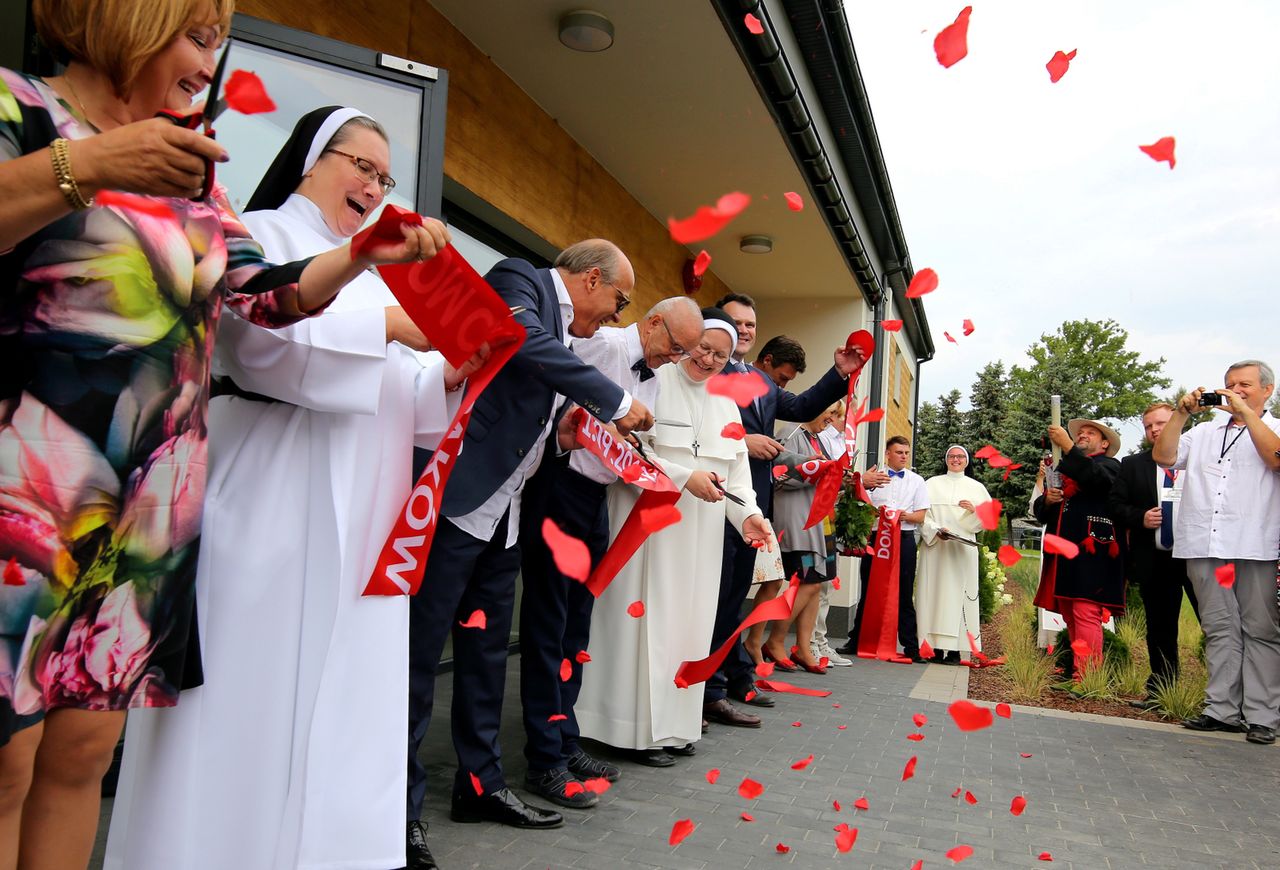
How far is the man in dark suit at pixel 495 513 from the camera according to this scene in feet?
10.1

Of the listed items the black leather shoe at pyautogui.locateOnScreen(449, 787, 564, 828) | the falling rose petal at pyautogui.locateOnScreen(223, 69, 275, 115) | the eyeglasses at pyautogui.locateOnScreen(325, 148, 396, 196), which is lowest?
the black leather shoe at pyautogui.locateOnScreen(449, 787, 564, 828)

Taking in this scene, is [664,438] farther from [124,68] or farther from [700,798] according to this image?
[124,68]

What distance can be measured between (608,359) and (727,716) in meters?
2.49

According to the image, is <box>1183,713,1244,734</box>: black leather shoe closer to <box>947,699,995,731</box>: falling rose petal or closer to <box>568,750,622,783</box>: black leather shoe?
<box>947,699,995,731</box>: falling rose petal

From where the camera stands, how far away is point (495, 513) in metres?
3.22

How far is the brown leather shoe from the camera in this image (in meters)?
5.51

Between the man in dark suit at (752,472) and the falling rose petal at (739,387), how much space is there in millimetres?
79

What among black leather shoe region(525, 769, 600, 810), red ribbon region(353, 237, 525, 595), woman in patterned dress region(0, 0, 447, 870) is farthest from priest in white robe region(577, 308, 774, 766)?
woman in patterned dress region(0, 0, 447, 870)

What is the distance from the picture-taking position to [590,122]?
7719 millimetres

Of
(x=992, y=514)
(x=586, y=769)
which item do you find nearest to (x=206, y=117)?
(x=586, y=769)

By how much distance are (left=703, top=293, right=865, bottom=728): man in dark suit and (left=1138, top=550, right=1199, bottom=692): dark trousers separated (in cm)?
315

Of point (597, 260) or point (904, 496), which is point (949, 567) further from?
point (597, 260)

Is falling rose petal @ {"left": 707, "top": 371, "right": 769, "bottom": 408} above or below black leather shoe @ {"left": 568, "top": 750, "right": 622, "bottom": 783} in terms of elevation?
above

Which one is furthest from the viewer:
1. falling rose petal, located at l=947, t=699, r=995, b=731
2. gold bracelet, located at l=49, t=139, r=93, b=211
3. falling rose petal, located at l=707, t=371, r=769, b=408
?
falling rose petal, located at l=947, t=699, r=995, b=731
